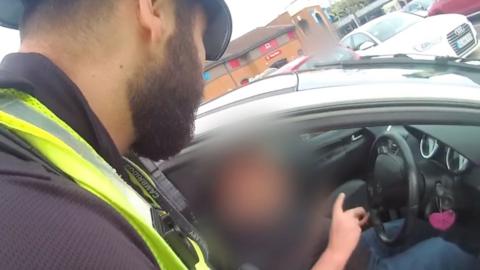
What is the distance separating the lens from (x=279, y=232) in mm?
1938

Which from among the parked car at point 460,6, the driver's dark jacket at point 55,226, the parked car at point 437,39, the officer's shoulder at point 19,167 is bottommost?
the parked car at point 460,6

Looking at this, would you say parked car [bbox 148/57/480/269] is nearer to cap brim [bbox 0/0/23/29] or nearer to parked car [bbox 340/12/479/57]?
cap brim [bbox 0/0/23/29]

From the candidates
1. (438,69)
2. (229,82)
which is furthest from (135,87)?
(229,82)

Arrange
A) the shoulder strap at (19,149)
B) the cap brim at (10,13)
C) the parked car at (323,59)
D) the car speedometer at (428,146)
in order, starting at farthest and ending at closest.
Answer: the parked car at (323,59), the car speedometer at (428,146), the cap brim at (10,13), the shoulder strap at (19,149)

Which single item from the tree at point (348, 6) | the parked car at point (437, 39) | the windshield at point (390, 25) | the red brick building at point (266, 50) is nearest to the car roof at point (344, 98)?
the parked car at point (437, 39)

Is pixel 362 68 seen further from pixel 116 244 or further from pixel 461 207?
pixel 116 244

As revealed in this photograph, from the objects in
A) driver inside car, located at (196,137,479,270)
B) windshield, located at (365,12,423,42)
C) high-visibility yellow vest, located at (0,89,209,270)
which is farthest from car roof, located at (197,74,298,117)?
windshield, located at (365,12,423,42)

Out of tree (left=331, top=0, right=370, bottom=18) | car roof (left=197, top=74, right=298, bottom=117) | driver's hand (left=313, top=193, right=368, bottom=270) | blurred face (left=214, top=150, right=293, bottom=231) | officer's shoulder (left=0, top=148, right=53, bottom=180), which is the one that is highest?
officer's shoulder (left=0, top=148, right=53, bottom=180)

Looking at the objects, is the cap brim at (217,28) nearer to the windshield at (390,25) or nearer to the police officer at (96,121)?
the police officer at (96,121)

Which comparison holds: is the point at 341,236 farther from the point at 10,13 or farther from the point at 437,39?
the point at 437,39

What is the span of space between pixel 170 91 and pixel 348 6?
33021mm

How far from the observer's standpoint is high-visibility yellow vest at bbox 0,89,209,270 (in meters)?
0.67

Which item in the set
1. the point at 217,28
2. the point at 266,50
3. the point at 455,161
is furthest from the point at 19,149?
the point at 266,50

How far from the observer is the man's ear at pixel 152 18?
976 millimetres
